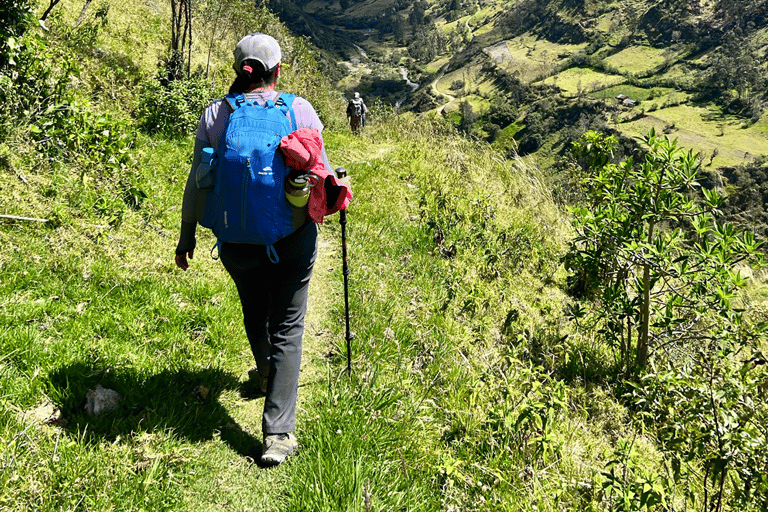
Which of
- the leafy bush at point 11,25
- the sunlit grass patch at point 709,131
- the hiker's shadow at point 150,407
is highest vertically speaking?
the leafy bush at point 11,25

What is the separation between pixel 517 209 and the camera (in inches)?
371

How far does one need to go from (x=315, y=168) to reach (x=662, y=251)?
3264 mm

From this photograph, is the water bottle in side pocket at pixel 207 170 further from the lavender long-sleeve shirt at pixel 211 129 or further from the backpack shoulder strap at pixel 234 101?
the backpack shoulder strap at pixel 234 101

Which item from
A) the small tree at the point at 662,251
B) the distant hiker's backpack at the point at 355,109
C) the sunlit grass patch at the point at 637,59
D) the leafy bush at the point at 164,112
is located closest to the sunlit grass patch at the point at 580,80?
the sunlit grass patch at the point at 637,59

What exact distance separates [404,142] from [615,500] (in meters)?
11.6

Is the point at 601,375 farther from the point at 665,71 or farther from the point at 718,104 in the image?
the point at 665,71

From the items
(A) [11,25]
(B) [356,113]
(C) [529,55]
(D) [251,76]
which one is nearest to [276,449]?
(D) [251,76]

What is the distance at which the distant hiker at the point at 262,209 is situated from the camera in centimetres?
263

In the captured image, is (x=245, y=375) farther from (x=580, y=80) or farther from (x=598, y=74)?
(x=598, y=74)

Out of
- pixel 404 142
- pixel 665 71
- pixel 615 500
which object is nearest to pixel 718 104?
pixel 665 71

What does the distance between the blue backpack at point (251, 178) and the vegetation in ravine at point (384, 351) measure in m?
1.44

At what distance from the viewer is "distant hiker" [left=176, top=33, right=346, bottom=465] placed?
2633mm

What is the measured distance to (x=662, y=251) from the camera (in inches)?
165

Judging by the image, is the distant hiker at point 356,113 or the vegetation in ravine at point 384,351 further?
the distant hiker at point 356,113
